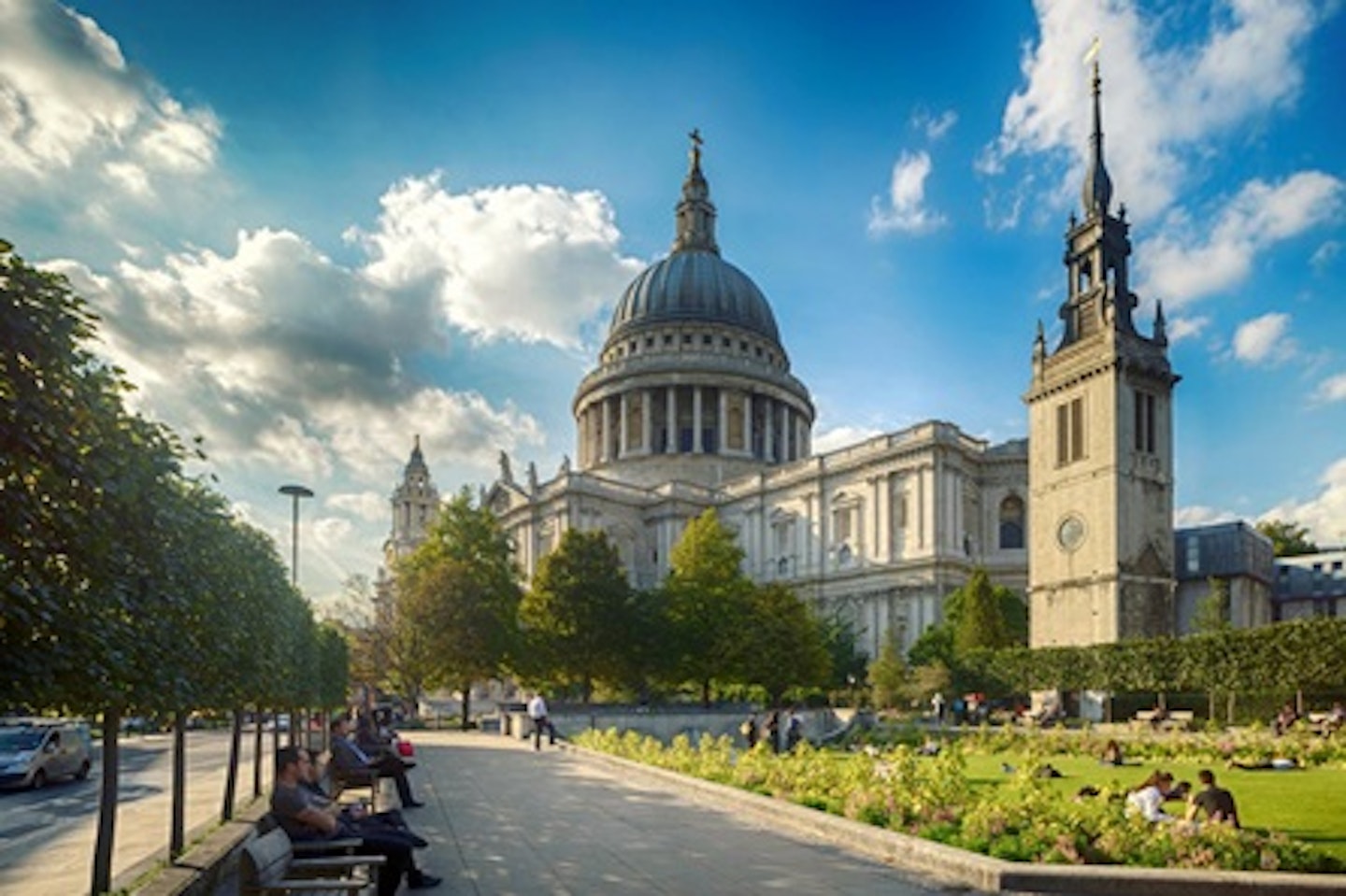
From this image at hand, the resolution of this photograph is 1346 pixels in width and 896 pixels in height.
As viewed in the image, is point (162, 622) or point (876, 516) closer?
point (162, 622)

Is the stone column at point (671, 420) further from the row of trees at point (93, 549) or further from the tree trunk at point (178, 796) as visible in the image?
the row of trees at point (93, 549)

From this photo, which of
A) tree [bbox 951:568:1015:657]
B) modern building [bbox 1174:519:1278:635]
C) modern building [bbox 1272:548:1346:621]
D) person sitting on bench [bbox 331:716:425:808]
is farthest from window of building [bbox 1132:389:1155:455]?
person sitting on bench [bbox 331:716:425:808]

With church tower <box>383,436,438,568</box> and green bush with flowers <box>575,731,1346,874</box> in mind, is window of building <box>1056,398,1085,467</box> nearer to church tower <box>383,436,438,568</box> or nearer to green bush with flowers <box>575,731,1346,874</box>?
green bush with flowers <box>575,731,1346,874</box>

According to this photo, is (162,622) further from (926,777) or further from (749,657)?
(749,657)

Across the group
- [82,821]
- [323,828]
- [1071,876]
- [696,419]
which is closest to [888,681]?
[82,821]

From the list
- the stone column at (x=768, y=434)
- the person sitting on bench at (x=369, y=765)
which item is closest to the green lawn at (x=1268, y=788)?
the person sitting on bench at (x=369, y=765)

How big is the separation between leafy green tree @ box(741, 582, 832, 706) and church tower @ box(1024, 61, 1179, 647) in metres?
11.8

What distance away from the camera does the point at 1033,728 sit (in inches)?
1490

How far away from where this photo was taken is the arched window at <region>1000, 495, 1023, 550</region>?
7662cm

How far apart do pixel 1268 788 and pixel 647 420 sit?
276ft

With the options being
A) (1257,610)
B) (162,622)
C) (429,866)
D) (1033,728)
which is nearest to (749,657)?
(1033,728)

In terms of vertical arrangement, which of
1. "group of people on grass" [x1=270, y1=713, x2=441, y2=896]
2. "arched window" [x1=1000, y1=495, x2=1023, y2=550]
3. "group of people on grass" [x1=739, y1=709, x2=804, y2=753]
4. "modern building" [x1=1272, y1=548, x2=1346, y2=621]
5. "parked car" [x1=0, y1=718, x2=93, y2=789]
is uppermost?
"arched window" [x1=1000, y1=495, x2=1023, y2=550]

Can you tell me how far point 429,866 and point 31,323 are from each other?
822cm

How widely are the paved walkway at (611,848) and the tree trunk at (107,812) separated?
3.10 m
